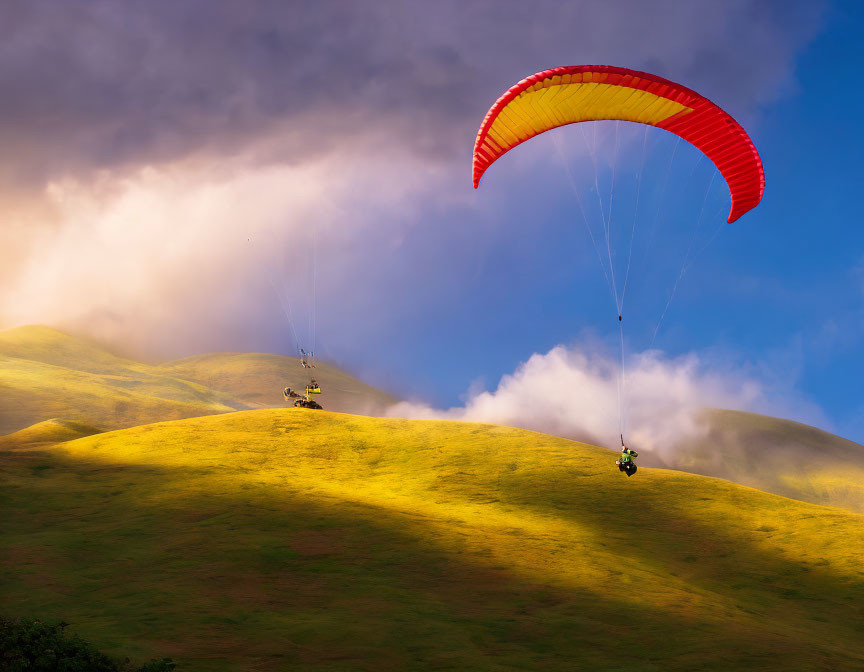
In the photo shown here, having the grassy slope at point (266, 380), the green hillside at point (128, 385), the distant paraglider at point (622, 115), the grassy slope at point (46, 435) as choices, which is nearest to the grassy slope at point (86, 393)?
the green hillside at point (128, 385)

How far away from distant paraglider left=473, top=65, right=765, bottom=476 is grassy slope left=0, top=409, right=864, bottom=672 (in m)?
4.94

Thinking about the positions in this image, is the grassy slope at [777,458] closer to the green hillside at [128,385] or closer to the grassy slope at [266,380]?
the grassy slope at [266,380]

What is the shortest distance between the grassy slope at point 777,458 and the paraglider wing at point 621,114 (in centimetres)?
8036

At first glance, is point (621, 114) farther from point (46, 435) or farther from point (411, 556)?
point (46, 435)

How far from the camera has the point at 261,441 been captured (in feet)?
101

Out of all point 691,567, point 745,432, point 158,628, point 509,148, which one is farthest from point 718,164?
point 745,432

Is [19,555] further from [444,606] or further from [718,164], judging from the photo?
[718,164]

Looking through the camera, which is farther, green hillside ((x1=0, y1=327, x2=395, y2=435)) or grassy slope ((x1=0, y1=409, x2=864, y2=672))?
green hillside ((x1=0, y1=327, x2=395, y2=435))

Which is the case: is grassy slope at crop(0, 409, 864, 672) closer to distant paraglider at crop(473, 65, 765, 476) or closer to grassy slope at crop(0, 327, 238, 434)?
distant paraglider at crop(473, 65, 765, 476)

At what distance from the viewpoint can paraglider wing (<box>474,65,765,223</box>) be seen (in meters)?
→ 18.3

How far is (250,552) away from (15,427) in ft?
201

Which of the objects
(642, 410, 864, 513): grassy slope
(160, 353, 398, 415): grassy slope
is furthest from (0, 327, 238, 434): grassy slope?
(642, 410, 864, 513): grassy slope

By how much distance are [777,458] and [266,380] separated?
94.9 meters

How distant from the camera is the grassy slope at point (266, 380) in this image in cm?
12356
